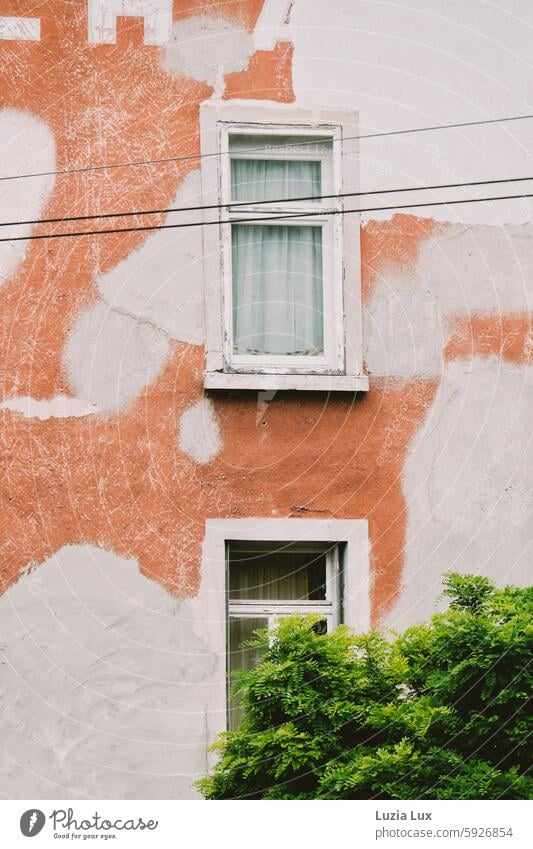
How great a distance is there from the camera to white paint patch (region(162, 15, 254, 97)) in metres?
9.14

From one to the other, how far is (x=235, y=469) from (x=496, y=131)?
2939 mm

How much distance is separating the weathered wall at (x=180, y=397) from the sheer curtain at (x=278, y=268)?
343 mm

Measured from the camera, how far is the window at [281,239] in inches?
352

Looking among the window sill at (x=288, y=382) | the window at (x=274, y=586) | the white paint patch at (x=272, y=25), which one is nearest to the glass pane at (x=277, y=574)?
the window at (x=274, y=586)

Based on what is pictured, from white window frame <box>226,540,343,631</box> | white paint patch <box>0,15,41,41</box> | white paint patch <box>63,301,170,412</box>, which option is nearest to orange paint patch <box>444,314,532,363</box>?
white window frame <box>226,540,343,631</box>

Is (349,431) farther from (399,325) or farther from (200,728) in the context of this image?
(200,728)

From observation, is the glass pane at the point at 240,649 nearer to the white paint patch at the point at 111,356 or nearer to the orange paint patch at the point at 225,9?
the white paint patch at the point at 111,356

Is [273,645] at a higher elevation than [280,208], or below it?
below

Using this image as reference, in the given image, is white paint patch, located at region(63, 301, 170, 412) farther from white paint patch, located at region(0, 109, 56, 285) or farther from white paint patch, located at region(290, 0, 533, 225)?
white paint patch, located at region(290, 0, 533, 225)

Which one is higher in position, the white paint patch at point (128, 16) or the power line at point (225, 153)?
the white paint patch at point (128, 16)

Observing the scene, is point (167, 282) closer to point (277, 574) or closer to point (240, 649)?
point (277, 574)

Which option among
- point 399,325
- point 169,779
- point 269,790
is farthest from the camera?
point 399,325

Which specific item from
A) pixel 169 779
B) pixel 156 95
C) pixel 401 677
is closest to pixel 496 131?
pixel 156 95

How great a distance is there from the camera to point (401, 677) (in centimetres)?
707
